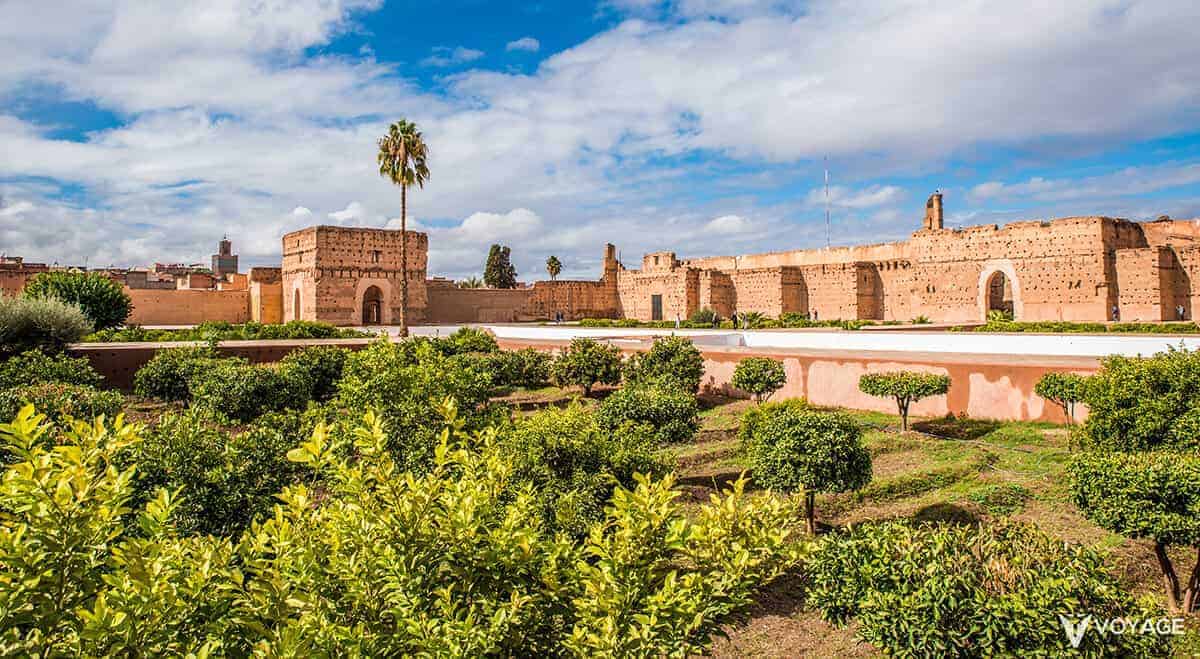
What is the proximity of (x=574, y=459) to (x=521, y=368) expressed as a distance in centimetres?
1071

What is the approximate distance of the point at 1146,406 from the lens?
6984mm

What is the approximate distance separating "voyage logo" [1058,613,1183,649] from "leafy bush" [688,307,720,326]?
1114 inches

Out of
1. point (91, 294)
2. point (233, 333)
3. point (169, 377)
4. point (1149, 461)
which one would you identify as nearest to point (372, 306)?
point (233, 333)

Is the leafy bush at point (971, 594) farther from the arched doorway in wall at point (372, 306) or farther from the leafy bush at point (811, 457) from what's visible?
the arched doorway in wall at point (372, 306)

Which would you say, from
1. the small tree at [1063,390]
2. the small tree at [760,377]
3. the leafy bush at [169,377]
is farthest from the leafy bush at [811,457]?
the leafy bush at [169,377]

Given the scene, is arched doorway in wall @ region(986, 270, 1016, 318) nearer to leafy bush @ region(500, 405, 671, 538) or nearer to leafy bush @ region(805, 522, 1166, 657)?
leafy bush @ region(500, 405, 671, 538)

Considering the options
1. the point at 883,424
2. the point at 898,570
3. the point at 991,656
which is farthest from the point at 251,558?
the point at 883,424

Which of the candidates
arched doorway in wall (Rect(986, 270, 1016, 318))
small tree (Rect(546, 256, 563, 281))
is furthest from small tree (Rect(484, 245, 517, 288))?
arched doorway in wall (Rect(986, 270, 1016, 318))

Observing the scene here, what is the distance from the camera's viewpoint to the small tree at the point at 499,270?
5478cm

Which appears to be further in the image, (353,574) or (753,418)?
(753,418)

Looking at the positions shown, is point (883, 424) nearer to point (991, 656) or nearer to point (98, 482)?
point (991, 656)

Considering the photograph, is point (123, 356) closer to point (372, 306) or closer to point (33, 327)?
point (33, 327)

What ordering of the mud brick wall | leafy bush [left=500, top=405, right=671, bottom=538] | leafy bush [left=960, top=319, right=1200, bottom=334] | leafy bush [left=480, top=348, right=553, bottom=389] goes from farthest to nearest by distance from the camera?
the mud brick wall
leafy bush [left=960, top=319, right=1200, bottom=334]
leafy bush [left=480, top=348, right=553, bottom=389]
leafy bush [left=500, top=405, right=671, bottom=538]

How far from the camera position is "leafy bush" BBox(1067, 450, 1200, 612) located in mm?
4852
